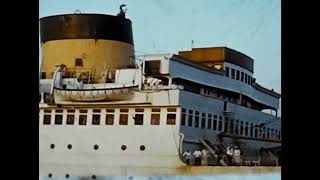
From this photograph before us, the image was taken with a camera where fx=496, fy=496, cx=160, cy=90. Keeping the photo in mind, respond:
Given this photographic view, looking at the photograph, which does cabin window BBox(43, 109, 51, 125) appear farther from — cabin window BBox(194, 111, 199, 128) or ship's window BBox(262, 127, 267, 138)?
ship's window BBox(262, 127, 267, 138)

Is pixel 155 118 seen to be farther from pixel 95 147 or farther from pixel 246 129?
pixel 246 129

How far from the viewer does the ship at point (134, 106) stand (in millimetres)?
2439

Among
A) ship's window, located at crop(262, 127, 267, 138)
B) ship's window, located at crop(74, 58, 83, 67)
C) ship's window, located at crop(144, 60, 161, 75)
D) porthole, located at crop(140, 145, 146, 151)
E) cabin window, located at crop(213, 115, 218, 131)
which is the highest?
ship's window, located at crop(74, 58, 83, 67)

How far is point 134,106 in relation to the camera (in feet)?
A: 9.30

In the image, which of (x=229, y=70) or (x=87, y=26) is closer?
(x=229, y=70)

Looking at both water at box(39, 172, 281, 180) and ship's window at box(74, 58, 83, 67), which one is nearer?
water at box(39, 172, 281, 180)

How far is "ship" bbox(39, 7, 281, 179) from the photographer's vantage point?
2.44m

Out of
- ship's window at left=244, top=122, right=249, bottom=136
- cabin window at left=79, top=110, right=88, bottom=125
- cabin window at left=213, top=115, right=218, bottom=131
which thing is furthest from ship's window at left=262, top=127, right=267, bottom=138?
cabin window at left=79, top=110, right=88, bottom=125
